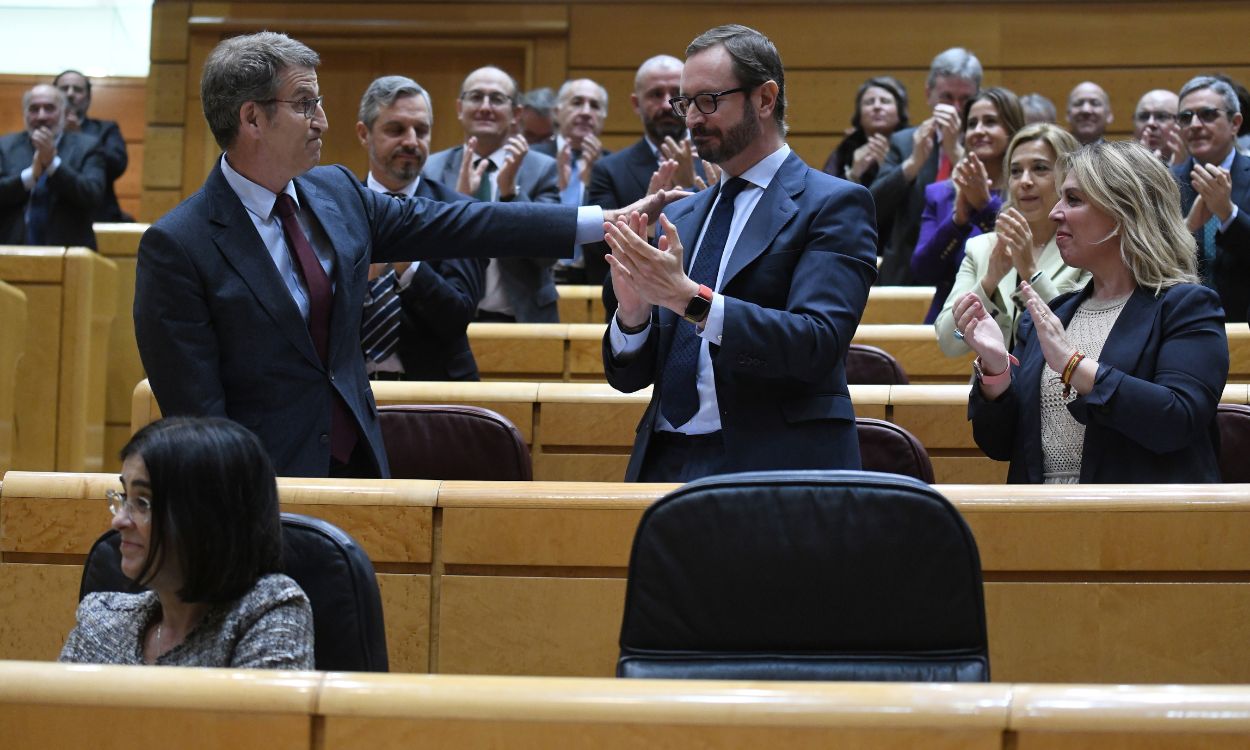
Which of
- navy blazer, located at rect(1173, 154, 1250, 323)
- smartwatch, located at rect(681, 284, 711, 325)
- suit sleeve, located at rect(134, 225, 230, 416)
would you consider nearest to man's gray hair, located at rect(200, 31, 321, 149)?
suit sleeve, located at rect(134, 225, 230, 416)

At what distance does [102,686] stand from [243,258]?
1.06 meters

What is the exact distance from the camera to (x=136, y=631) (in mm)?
1705

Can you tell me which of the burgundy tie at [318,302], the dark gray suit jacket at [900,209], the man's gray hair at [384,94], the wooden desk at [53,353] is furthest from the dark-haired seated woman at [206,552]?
the dark gray suit jacket at [900,209]

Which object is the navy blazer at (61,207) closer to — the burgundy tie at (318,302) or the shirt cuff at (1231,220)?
the burgundy tie at (318,302)

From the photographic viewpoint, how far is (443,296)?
10.7ft

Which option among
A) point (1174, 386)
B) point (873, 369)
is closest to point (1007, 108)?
point (873, 369)

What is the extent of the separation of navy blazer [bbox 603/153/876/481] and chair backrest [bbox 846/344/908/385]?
1271 millimetres

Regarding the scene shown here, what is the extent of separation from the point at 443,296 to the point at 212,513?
1.64 metres

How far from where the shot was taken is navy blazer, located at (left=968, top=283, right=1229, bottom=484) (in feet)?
7.44

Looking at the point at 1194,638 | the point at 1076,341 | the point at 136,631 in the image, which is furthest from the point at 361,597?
→ the point at 1076,341

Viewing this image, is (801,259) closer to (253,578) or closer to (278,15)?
(253,578)

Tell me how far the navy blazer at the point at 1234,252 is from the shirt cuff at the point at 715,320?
88.5 inches

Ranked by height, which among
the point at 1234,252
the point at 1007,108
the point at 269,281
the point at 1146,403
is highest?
the point at 1007,108

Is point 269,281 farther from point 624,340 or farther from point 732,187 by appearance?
point 732,187
